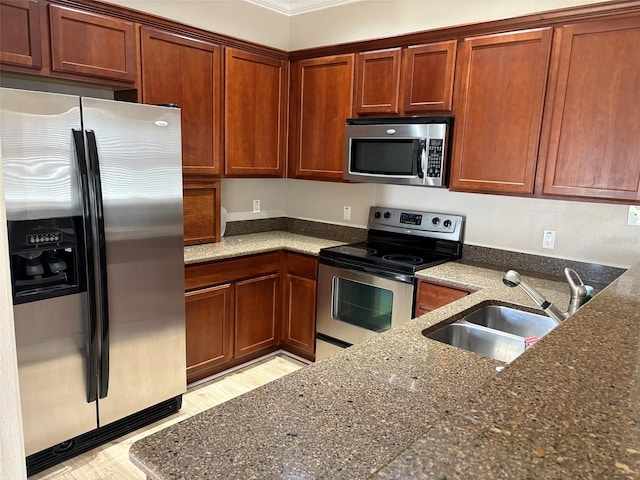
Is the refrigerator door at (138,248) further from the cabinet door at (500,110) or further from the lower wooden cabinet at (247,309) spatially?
the cabinet door at (500,110)

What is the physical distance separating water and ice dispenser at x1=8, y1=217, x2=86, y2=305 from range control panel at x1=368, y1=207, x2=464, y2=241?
2.01 meters

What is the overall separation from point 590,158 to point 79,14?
2.65 meters

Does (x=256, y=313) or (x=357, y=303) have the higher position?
(x=357, y=303)

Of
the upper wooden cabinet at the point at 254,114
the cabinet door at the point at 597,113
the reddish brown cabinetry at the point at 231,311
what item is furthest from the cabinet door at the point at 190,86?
the cabinet door at the point at 597,113

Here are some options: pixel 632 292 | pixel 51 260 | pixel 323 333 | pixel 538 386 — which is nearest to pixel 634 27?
pixel 632 292

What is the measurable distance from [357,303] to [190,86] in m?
1.74

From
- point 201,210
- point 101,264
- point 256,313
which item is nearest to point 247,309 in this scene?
point 256,313

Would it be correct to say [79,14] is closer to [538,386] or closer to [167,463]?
[167,463]

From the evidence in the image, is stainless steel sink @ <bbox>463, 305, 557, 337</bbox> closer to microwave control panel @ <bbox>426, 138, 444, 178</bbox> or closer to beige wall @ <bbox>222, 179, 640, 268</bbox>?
beige wall @ <bbox>222, 179, 640, 268</bbox>

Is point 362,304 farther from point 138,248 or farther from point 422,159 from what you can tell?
point 138,248

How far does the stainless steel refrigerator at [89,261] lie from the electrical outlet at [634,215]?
239 cm

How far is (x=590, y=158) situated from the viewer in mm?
2223

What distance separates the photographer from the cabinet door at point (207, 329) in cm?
286

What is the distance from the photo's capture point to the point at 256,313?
10.7 feet
